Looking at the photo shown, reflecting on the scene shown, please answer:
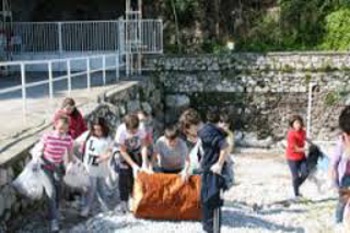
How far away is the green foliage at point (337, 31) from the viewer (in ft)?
64.4

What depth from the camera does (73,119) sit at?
843 cm

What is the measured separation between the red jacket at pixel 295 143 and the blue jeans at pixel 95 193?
9.74ft

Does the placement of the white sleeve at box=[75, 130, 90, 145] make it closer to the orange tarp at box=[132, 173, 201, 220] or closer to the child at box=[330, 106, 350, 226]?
the orange tarp at box=[132, 173, 201, 220]

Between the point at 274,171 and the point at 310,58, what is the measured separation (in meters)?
4.70

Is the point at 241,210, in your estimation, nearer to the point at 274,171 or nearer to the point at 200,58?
the point at 274,171

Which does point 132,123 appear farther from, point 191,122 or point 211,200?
point 211,200

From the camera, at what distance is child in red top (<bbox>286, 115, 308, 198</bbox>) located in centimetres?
966

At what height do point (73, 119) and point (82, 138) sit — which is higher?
point (73, 119)

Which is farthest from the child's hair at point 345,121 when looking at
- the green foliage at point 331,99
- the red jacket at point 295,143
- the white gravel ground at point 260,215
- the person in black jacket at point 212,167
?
the green foliage at point 331,99

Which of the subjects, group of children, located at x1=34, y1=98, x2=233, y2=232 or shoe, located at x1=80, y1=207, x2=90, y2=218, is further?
shoe, located at x1=80, y1=207, x2=90, y2=218

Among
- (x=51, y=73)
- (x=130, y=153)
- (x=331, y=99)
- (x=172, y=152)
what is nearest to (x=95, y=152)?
(x=130, y=153)

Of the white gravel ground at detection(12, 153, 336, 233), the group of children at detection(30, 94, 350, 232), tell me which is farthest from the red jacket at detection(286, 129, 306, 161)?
the group of children at detection(30, 94, 350, 232)

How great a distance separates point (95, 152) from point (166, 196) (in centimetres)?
105

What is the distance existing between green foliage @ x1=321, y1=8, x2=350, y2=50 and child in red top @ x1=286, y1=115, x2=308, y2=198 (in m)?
10.4
